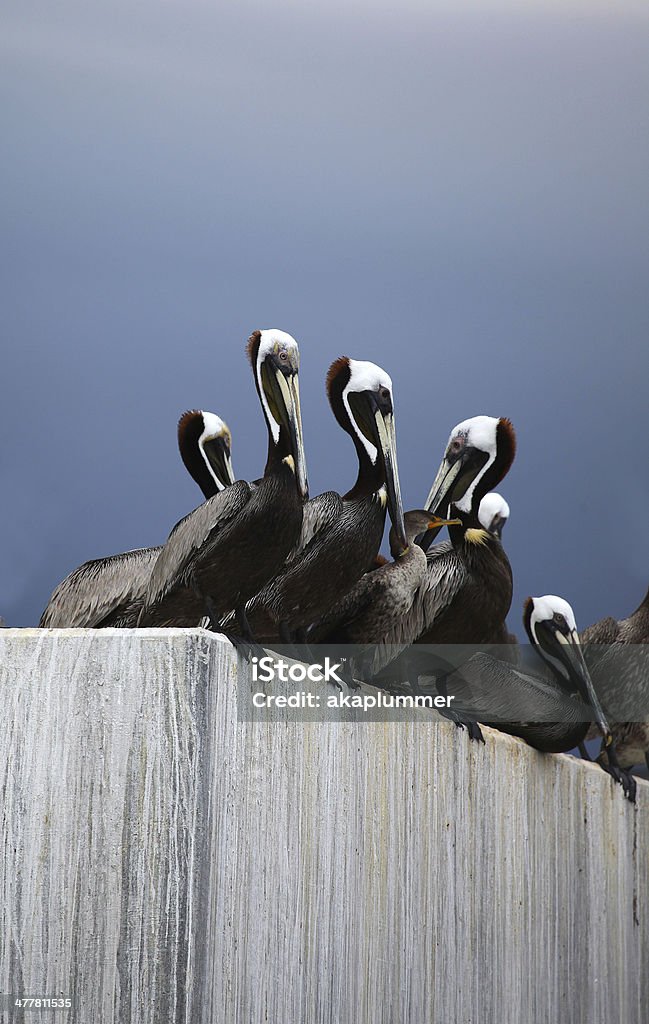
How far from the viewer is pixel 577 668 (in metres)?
4.80

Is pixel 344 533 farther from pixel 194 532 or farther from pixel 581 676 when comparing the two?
pixel 581 676

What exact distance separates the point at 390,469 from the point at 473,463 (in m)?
0.79

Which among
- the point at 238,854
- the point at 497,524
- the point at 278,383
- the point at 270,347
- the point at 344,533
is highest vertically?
the point at 270,347

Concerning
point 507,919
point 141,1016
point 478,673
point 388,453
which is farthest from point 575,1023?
point 141,1016

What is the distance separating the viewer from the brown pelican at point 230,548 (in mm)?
3350

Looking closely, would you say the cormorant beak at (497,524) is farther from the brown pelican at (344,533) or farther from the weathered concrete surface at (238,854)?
the weathered concrete surface at (238,854)

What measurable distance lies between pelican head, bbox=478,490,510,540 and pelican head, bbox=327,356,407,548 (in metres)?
0.49

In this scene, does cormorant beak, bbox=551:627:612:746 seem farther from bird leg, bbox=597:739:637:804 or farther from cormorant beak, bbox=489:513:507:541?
cormorant beak, bbox=489:513:507:541

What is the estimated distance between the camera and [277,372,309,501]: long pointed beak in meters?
3.53

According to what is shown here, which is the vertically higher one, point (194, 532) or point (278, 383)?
point (278, 383)

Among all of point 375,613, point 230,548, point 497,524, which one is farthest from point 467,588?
point 230,548

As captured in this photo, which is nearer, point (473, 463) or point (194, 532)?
point (194, 532)

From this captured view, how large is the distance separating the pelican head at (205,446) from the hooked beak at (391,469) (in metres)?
0.65

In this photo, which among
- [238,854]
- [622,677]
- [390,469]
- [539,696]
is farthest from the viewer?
[622,677]
